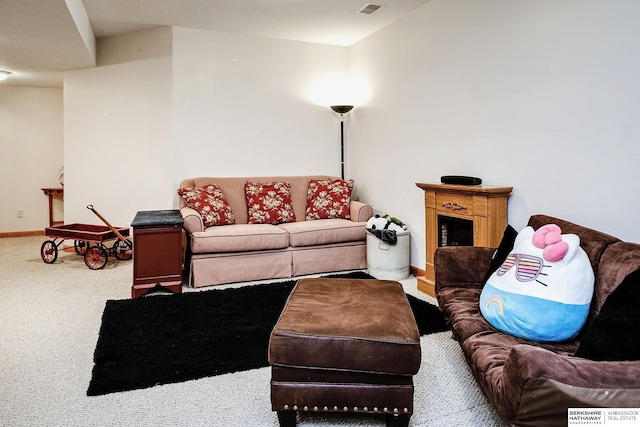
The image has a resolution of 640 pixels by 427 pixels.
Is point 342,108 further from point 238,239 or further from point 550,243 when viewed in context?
point 550,243

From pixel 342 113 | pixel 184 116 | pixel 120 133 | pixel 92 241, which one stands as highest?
pixel 342 113

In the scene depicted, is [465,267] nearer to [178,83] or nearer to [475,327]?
[475,327]

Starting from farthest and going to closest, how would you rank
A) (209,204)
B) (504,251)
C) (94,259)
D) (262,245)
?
(94,259)
(209,204)
(262,245)
(504,251)

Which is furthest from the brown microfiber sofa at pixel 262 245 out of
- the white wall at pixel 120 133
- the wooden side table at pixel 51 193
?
the wooden side table at pixel 51 193

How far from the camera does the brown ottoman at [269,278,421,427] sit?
64.1 inches

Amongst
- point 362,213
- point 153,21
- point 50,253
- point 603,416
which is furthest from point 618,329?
point 50,253

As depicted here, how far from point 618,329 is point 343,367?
38.6 inches

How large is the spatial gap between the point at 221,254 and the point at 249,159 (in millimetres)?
1488

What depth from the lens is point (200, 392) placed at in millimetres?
2055

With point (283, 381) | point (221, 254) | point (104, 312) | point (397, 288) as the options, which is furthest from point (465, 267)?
point (104, 312)

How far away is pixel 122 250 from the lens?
16.1 ft

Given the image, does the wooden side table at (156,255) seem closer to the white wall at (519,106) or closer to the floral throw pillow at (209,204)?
the floral throw pillow at (209,204)

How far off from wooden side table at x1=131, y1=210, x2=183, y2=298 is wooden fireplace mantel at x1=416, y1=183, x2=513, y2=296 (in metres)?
2.18

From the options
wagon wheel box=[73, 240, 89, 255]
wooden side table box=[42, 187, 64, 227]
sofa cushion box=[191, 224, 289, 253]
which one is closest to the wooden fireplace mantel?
sofa cushion box=[191, 224, 289, 253]
